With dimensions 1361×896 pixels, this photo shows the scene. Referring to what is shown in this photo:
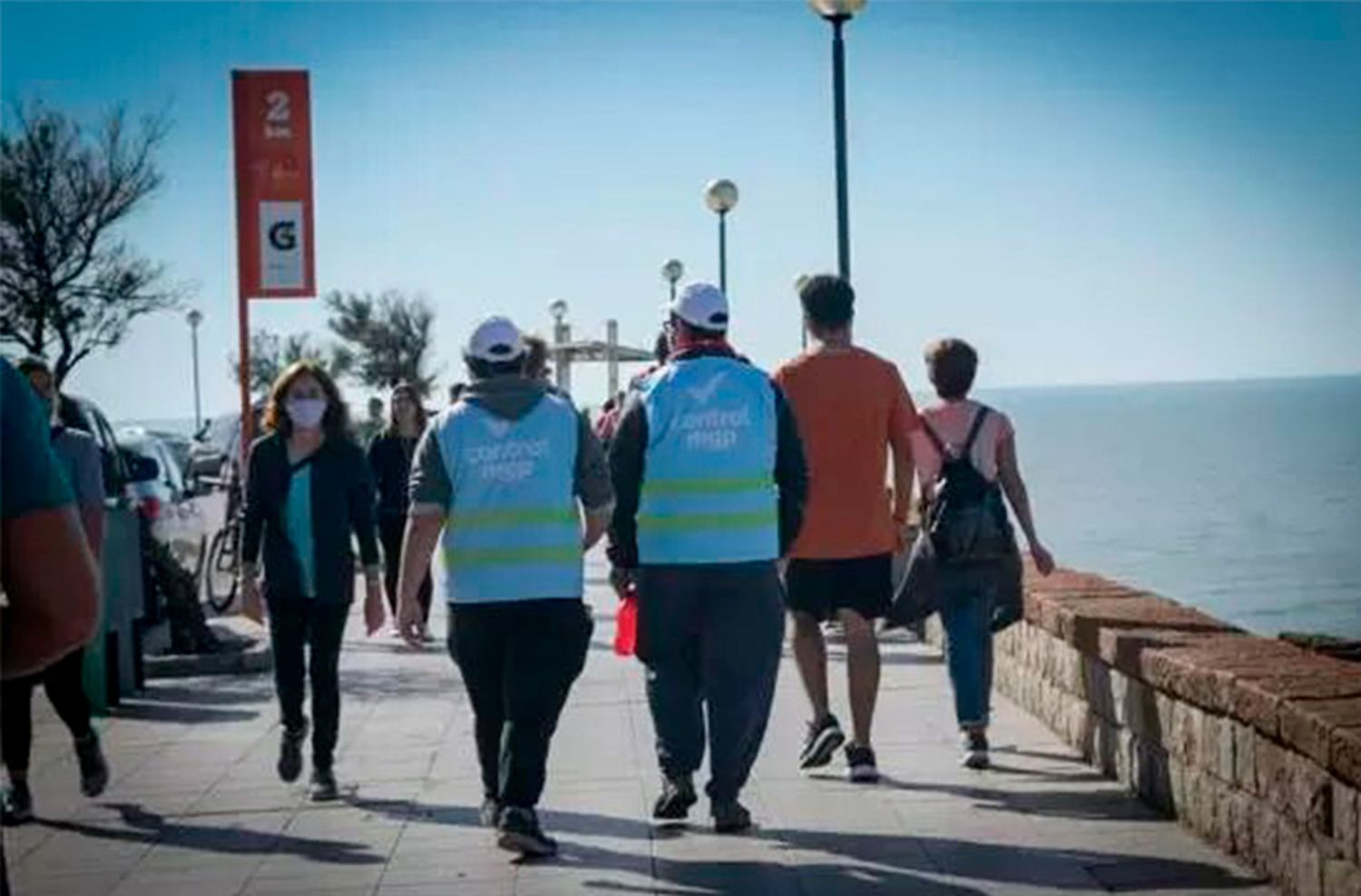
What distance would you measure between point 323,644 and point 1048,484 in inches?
4259

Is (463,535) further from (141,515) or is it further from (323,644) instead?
(141,515)

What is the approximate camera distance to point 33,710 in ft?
37.3

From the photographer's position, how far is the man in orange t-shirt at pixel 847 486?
7.93m

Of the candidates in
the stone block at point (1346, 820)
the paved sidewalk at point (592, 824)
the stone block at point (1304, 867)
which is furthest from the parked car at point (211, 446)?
the stone block at point (1346, 820)

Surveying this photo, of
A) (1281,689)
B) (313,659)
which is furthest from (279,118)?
(1281,689)

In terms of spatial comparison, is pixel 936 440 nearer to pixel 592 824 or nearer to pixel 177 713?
pixel 592 824

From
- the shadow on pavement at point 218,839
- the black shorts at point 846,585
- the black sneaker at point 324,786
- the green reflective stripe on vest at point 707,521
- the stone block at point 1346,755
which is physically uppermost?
the green reflective stripe on vest at point 707,521

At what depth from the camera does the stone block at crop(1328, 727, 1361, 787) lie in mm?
5074

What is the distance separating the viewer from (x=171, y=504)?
70.1 feet

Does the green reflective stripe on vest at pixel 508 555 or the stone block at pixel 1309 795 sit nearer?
the stone block at pixel 1309 795

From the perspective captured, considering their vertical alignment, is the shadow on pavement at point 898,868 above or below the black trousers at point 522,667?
below

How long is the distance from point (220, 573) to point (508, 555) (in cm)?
1264

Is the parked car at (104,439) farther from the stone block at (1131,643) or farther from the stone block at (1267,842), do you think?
the stone block at (1267,842)

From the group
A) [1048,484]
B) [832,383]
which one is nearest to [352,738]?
[832,383]
